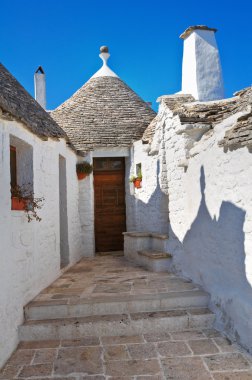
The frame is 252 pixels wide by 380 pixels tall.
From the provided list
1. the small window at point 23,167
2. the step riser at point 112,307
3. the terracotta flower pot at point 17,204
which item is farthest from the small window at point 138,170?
the terracotta flower pot at point 17,204

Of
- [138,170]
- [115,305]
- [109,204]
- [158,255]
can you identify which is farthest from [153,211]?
[115,305]

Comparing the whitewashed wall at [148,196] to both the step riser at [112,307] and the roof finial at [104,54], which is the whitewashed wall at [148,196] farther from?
the roof finial at [104,54]

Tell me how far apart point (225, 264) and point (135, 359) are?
1.73 m

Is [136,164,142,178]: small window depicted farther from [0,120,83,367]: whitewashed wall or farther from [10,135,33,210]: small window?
[10,135,33,210]: small window

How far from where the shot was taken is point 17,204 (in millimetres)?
4715

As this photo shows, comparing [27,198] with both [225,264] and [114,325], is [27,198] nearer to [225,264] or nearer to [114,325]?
[114,325]

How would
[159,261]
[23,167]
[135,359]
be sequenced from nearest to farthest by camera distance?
[135,359] → [23,167] → [159,261]

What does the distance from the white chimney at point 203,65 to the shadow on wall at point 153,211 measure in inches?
98.2

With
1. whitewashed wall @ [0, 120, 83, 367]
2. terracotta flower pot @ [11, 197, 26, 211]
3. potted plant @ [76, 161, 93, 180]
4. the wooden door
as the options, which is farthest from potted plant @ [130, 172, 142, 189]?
terracotta flower pot @ [11, 197, 26, 211]

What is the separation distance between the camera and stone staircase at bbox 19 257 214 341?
4.63 m

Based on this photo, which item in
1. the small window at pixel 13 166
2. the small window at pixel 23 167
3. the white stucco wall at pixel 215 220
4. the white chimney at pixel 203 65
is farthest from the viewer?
the white chimney at pixel 203 65

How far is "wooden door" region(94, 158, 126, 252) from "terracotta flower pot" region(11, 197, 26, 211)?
5260 mm

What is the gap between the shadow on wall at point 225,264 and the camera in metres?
4.15

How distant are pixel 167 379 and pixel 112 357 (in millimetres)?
770
